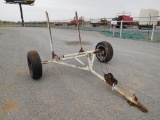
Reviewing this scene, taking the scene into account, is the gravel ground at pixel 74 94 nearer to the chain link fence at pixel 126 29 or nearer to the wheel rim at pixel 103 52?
the wheel rim at pixel 103 52

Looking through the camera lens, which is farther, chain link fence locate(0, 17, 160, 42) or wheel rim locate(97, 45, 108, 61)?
chain link fence locate(0, 17, 160, 42)

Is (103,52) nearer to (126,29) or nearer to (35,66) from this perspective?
(35,66)

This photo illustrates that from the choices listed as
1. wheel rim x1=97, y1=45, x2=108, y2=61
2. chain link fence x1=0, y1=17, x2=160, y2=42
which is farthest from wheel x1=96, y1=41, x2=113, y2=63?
chain link fence x1=0, y1=17, x2=160, y2=42

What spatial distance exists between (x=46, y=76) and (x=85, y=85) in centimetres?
128

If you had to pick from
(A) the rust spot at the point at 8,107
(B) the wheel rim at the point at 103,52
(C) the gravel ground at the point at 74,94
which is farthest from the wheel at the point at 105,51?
(A) the rust spot at the point at 8,107

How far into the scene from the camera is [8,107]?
323 cm

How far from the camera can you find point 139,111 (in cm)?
304

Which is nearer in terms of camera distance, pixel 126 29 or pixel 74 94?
pixel 74 94

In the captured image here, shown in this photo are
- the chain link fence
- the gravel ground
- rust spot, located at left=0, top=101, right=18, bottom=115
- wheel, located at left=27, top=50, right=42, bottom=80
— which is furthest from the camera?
the chain link fence

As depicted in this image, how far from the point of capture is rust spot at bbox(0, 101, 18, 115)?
3.08 metres

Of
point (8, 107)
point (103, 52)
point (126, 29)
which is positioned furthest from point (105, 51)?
point (126, 29)

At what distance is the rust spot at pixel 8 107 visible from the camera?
3084 millimetres

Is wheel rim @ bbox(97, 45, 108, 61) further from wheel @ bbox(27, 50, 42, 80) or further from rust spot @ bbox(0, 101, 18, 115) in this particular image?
rust spot @ bbox(0, 101, 18, 115)

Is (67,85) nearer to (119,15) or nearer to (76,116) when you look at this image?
(76,116)
